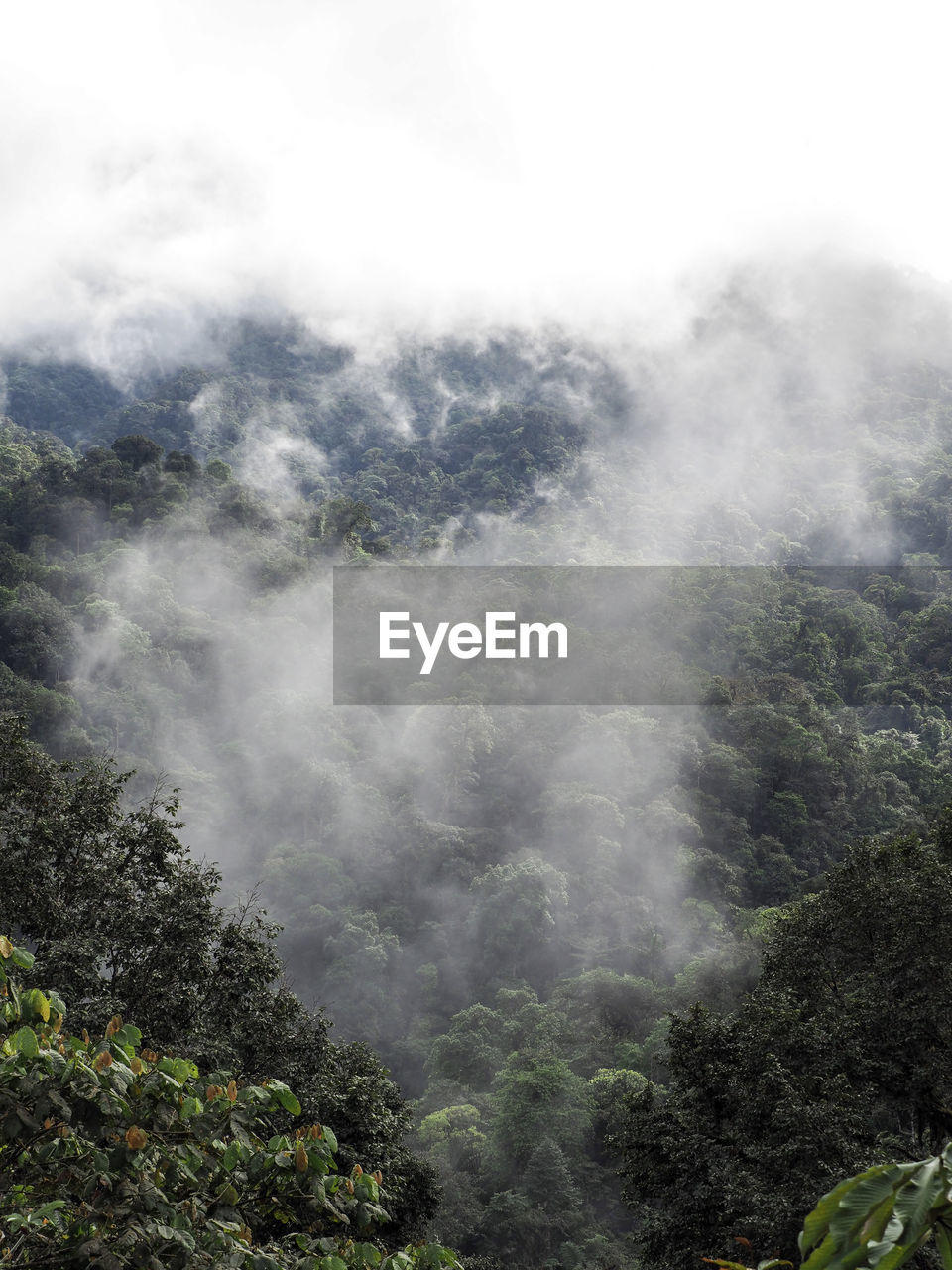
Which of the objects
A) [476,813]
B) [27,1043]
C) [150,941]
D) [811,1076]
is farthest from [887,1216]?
[476,813]

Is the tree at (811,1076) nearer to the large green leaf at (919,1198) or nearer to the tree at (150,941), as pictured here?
the tree at (150,941)

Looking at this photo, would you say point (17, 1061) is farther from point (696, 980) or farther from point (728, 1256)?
point (696, 980)

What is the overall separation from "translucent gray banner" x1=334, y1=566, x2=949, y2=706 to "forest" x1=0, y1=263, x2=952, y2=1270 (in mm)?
564

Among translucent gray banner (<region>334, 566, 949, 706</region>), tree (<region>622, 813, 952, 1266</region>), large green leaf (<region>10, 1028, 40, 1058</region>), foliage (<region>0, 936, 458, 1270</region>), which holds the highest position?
translucent gray banner (<region>334, 566, 949, 706</region>)

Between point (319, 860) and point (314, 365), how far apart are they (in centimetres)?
7767

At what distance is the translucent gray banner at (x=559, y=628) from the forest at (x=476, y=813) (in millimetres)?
564

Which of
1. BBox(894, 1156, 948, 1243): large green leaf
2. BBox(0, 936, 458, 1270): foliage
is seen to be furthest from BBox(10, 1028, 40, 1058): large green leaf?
BBox(894, 1156, 948, 1243): large green leaf

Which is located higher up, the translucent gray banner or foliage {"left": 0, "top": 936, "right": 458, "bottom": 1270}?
the translucent gray banner

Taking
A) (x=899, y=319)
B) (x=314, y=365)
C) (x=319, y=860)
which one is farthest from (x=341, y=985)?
(x=899, y=319)

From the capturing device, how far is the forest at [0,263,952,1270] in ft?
28.7

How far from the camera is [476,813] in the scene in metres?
43.7

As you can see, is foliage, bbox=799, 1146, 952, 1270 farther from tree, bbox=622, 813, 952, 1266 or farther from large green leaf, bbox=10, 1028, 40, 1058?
tree, bbox=622, 813, 952, 1266

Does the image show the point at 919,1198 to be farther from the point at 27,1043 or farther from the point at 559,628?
the point at 559,628

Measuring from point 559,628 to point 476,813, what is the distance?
12546mm
